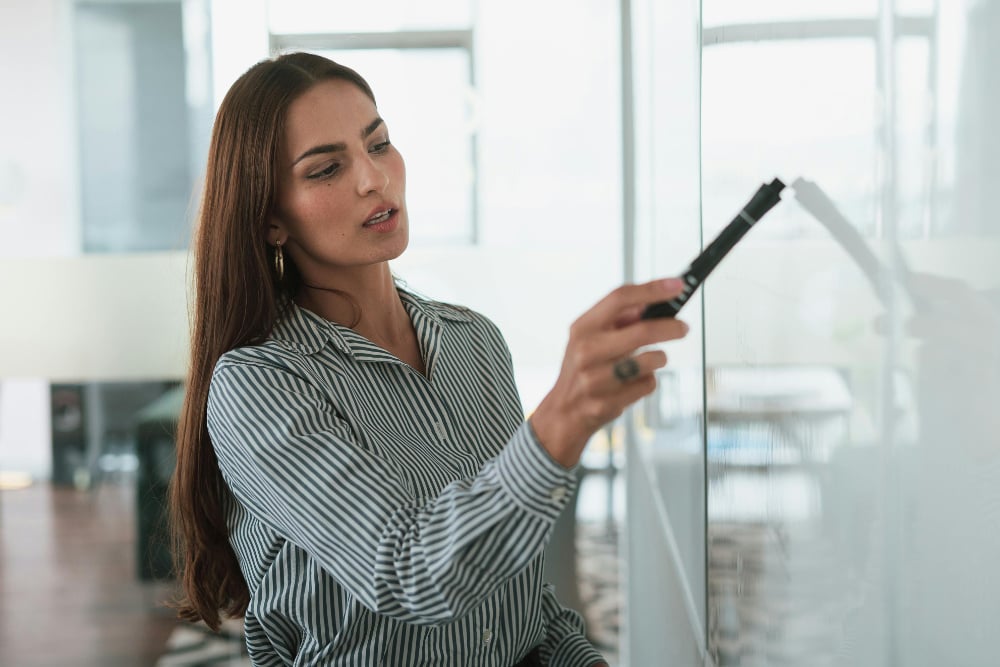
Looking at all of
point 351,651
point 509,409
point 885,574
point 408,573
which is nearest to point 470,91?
point 509,409

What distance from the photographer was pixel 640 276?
245cm

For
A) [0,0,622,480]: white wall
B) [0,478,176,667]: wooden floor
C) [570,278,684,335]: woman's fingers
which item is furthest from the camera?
[0,478,176,667]: wooden floor

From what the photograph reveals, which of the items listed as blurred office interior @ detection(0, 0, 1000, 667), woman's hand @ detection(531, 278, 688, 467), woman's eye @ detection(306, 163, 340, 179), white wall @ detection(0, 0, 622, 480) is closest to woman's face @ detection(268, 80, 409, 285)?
woman's eye @ detection(306, 163, 340, 179)

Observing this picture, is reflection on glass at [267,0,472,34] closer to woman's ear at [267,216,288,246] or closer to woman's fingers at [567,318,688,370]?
woman's ear at [267,216,288,246]

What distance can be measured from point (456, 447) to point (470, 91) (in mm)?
1939

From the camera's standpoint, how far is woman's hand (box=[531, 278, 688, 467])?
563mm

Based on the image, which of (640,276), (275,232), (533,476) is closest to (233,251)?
(275,232)

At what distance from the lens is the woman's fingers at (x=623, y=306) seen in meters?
0.57

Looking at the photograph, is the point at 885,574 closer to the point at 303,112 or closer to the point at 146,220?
the point at 303,112

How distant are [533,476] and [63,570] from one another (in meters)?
2.68

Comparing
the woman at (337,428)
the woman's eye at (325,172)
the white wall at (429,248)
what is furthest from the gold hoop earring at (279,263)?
the white wall at (429,248)

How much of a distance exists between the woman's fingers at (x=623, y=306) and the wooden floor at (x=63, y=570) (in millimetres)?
2608

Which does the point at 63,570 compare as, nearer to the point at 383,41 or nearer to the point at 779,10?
the point at 383,41

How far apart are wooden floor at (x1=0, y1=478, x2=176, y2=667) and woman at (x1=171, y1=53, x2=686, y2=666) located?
6.02ft
